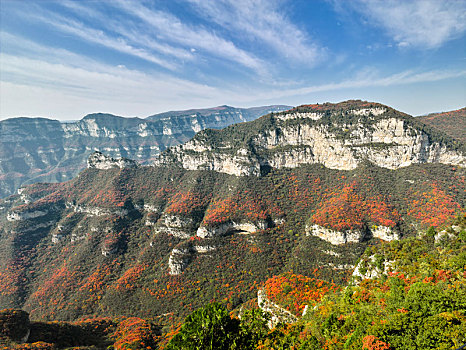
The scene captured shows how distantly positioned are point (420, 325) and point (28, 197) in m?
198

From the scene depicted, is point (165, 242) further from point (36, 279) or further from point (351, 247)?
point (351, 247)

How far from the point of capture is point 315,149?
11044 centimetres

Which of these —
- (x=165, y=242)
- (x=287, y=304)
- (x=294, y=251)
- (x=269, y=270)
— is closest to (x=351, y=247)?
(x=294, y=251)

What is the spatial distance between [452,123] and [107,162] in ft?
673

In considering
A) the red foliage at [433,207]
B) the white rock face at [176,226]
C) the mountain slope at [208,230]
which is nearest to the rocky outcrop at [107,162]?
the mountain slope at [208,230]

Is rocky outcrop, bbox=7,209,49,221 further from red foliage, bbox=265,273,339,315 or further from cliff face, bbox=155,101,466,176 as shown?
red foliage, bbox=265,273,339,315

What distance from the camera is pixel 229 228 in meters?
89.6

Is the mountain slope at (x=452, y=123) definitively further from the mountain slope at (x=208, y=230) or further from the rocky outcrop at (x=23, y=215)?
the rocky outcrop at (x=23, y=215)

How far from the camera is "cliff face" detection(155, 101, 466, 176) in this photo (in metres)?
85.9

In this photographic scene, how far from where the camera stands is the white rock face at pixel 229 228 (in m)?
85.5

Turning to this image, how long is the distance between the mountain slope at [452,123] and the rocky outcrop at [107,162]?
178m

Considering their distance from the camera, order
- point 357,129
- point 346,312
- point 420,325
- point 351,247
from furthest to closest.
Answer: point 357,129
point 351,247
point 346,312
point 420,325

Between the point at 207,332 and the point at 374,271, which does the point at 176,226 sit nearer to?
the point at 374,271

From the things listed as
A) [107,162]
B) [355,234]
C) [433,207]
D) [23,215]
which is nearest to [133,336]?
[355,234]
